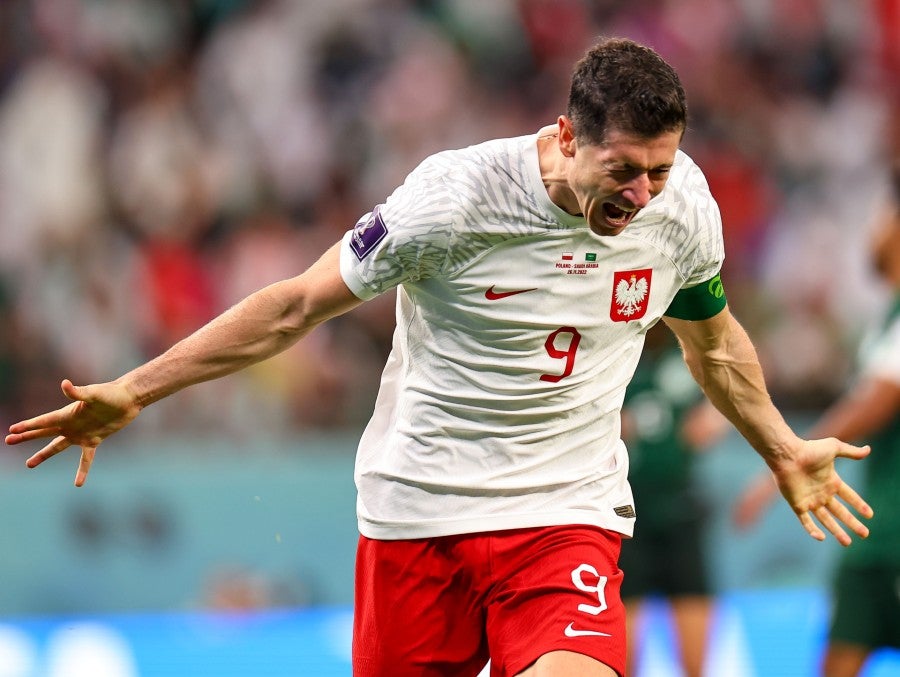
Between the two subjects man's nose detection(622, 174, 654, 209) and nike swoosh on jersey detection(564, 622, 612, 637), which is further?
nike swoosh on jersey detection(564, 622, 612, 637)

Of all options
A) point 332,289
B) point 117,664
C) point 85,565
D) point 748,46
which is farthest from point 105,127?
point 332,289

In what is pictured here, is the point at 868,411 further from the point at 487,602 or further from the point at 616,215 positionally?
the point at 616,215

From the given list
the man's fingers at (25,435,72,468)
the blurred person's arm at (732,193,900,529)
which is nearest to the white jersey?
the man's fingers at (25,435,72,468)

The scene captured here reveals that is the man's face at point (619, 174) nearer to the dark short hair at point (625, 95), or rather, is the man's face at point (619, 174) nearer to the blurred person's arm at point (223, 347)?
the dark short hair at point (625, 95)

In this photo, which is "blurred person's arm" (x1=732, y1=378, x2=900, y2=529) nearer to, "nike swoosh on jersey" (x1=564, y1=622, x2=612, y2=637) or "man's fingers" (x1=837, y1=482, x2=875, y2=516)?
"man's fingers" (x1=837, y1=482, x2=875, y2=516)

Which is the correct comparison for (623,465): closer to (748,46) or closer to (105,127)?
(105,127)

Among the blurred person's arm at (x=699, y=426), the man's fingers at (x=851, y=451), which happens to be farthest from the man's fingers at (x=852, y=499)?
the blurred person's arm at (x=699, y=426)

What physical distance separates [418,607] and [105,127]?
611 cm

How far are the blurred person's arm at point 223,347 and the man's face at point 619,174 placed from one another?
624 millimetres

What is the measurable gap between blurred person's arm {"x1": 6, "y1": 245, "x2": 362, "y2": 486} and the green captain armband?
0.88m

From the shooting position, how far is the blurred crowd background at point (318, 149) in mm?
8688

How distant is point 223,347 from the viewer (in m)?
3.61

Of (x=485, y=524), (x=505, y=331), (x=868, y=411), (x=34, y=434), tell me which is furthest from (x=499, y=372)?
(x=868, y=411)

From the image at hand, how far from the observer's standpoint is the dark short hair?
10.9 ft
